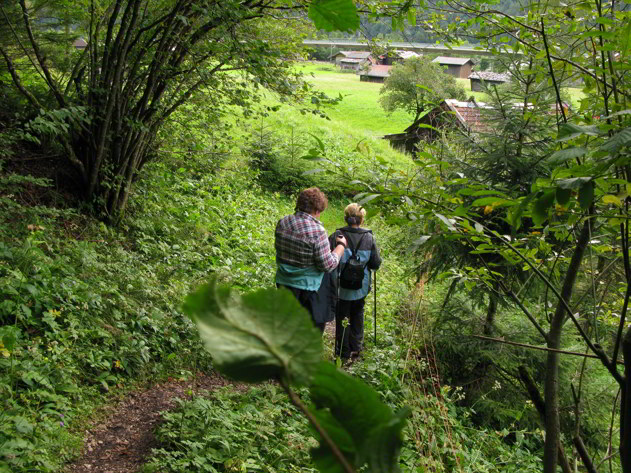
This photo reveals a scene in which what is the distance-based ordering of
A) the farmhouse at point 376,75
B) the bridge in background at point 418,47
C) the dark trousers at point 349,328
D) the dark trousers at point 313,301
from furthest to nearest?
1. the farmhouse at point 376,75
2. the dark trousers at point 349,328
3. the dark trousers at point 313,301
4. the bridge in background at point 418,47

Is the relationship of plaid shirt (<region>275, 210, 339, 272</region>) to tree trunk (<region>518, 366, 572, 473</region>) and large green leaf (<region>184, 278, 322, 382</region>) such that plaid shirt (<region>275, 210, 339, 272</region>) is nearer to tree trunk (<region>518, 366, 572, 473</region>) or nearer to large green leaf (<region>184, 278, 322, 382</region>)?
tree trunk (<region>518, 366, 572, 473</region>)

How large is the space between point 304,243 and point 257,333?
4.66 metres

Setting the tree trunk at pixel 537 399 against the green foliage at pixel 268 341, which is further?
the tree trunk at pixel 537 399

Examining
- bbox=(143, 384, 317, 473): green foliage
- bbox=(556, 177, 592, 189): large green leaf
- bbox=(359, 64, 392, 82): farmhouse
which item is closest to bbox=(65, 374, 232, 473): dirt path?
bbox=(143, 384, 317, 473): green foliage

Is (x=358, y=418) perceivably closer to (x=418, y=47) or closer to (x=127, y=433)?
(x=127, y=433)

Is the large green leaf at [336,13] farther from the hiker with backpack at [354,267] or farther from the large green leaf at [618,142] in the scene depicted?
the hiker with backpack at [354,267]

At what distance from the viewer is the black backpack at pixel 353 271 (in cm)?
565

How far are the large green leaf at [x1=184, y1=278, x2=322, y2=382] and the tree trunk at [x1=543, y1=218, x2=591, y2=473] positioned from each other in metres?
1.46

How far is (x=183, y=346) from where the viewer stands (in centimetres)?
552

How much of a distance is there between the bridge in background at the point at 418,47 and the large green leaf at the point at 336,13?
2.71 meters

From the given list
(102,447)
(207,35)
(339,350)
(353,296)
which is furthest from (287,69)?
(102,447)

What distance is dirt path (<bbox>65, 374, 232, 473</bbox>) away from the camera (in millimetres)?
3697

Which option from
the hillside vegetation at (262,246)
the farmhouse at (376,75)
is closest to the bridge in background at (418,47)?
the hillside vegetation at (262,246)

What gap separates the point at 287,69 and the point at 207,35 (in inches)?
42.4
